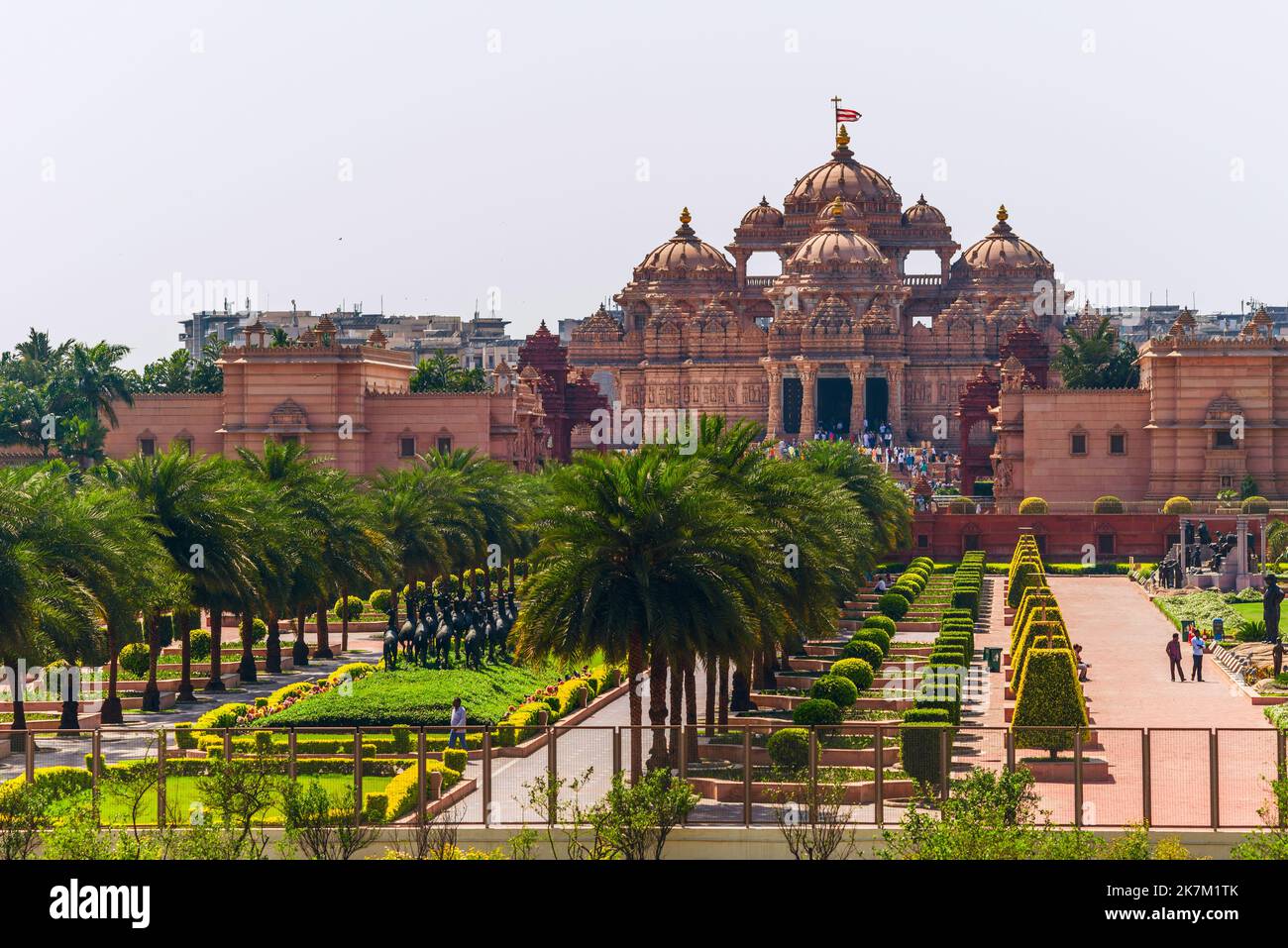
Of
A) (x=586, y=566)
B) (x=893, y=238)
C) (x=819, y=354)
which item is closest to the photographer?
(x=586, y=566)

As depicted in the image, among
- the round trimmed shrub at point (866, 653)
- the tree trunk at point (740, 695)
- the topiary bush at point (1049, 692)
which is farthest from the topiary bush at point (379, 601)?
the topiary bush at point (1049, 692)

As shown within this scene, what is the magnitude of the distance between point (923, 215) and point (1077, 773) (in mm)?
131954

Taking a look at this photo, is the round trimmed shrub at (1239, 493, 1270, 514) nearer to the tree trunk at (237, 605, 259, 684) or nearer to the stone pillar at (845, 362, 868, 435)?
the tree trunk at (237, 605, 259, 684)

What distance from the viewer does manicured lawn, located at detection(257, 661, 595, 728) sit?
43719mm

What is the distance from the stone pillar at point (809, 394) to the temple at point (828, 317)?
78mm

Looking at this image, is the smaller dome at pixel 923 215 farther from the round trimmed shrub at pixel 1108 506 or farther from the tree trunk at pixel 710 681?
the tree trunk at pixel 710 681

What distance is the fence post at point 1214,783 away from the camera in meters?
30.0

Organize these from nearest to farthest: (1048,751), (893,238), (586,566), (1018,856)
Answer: (1018,856) → (1048,751) → (586,566) → (893,238)
